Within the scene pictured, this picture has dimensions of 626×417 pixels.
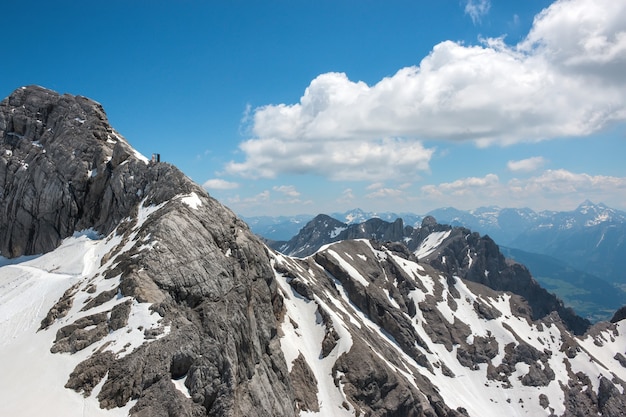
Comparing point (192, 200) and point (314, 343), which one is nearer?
point (192, 200)

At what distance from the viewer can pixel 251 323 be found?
51250mm

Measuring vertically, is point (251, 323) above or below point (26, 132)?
below

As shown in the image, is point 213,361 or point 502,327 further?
point 502,327

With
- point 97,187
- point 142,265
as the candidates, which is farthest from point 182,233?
point 97,187

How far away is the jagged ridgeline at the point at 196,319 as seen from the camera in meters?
34.3

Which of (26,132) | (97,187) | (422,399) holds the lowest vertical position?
(422,399)

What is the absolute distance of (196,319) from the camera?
133 feet

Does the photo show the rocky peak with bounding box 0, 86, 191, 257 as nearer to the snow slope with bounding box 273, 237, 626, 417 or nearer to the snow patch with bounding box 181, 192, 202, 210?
the snow patch with bounding box 181, 192, 202, 210

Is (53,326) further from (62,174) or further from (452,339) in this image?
(452,339)

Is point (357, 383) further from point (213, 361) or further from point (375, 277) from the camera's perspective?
point (375, 277)

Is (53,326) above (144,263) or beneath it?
beneath

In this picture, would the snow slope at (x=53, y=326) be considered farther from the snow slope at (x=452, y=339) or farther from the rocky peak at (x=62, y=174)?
the snow slope at (x=452, y=339)

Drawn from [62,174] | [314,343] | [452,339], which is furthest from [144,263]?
[452,339]

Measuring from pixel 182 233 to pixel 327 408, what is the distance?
41.1 meters
